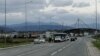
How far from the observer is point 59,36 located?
3752 inches

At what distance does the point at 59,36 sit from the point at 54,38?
5.44ft

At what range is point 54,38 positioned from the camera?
95.4 metres
